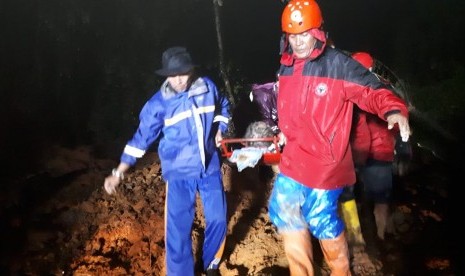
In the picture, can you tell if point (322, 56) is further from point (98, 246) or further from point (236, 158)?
point (98, 246)

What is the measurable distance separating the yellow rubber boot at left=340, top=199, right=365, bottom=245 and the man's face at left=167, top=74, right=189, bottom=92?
6.11 feet

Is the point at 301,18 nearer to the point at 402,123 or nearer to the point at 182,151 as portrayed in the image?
the point at 402,123

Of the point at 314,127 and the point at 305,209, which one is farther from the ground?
the point at 314,127

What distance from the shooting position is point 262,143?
4.59 m

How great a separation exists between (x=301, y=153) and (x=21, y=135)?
6.65 m

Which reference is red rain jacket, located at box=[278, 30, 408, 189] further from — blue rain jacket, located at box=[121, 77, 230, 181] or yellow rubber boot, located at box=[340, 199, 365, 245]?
yellow rubber boot, located at box=[340, 199, 365, 245]

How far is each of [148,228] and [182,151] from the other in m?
1.76

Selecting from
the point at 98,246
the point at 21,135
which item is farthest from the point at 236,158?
the point at 21,135

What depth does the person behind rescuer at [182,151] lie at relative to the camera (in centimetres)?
323

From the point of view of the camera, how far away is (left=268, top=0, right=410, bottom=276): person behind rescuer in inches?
103

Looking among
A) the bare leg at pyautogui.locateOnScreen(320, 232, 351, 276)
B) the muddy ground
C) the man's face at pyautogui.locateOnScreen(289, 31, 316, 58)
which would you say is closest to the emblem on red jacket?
the man's face at pyautogui.locateOnScreen(289, 31, 316, 58)

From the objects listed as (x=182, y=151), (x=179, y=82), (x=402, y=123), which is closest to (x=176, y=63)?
(x=179, y=82)

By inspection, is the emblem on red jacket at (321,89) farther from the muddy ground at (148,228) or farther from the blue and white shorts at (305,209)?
the muddy ground at (148,228)

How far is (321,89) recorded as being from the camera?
265 cm
